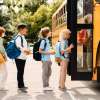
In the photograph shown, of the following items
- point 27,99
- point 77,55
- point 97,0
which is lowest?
point 27,99

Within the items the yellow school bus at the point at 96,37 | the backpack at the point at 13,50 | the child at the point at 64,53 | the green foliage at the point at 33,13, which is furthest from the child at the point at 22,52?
the green foliage at the point at 33,13

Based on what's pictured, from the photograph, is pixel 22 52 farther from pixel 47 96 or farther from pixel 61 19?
pixel 61 19

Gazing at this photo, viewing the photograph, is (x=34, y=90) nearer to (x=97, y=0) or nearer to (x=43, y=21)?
(x=97, y=0)

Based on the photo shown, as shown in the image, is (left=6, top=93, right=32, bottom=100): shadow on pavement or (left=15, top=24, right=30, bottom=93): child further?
(left=15, top=24, right=30, bottom=93): child

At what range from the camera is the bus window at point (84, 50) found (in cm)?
1246

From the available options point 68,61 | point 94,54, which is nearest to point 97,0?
point 94,54

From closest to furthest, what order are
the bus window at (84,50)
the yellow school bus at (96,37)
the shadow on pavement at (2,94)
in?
the shadow on pavement at (2,94) < the yellow school bus at (96,37) < the bus window at (84,50)

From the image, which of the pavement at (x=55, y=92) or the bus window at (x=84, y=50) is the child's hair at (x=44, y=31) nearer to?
the bus window at (x=84, y=50)

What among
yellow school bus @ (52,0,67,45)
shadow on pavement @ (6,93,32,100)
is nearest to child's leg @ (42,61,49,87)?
shadow on pavement @ (6,93,32,100)

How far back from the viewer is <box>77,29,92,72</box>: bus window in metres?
12.5

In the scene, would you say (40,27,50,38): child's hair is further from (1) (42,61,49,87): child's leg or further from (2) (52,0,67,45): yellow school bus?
(2) (52,0,67,45): yellow school bus

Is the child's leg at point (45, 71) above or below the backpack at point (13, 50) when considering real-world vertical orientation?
below

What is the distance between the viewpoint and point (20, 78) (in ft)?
42.5

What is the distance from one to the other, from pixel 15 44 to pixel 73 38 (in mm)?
1402
